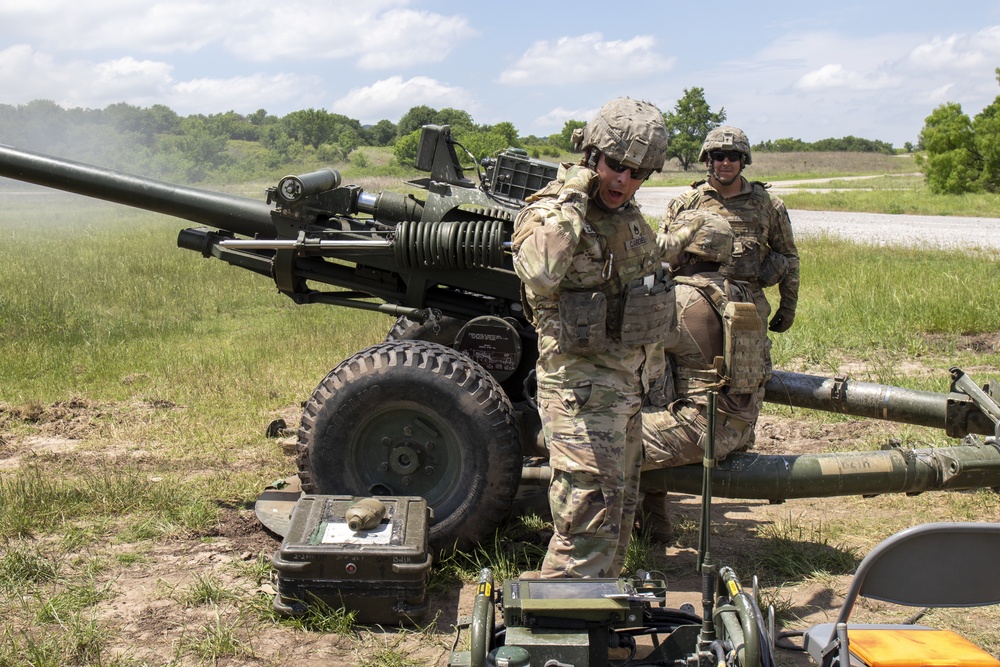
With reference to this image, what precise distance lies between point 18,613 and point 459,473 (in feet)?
6.20

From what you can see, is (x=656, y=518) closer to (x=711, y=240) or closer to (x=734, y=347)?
(x=734, y=347)

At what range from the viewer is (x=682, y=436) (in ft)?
14.1

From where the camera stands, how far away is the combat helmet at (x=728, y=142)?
5.24 m

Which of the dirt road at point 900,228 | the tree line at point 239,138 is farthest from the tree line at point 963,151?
the tree line at point 239,138

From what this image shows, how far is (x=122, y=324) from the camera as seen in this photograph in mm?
9586

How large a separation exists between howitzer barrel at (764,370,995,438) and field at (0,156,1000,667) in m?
0.68

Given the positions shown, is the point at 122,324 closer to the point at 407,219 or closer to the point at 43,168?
the point at 43,168

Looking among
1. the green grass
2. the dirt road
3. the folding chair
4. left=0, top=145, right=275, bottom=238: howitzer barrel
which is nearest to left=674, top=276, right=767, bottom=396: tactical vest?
the folding chair

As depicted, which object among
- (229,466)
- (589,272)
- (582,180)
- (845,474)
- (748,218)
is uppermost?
(582,180)

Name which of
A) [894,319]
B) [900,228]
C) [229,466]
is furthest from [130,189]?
[900,228]

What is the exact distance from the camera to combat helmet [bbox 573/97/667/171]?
3.44 meters

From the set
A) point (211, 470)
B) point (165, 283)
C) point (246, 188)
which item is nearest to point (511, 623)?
point (211, 470)

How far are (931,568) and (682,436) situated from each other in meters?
2.21

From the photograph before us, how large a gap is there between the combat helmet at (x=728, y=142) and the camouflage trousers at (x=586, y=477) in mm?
2086
